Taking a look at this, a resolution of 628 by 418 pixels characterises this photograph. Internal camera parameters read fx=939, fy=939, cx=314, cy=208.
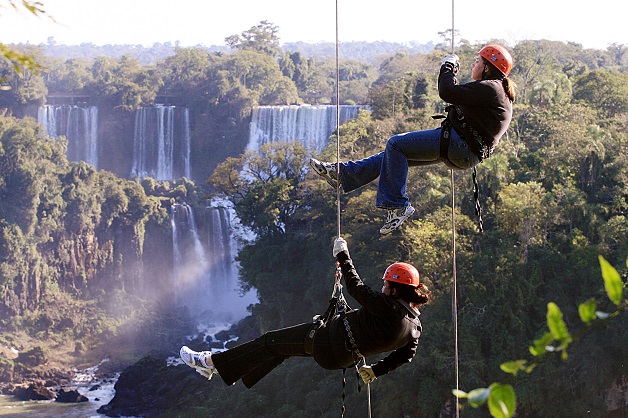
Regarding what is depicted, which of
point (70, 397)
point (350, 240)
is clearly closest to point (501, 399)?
point (350, 240)

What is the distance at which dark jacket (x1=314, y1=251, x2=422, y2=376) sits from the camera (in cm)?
424

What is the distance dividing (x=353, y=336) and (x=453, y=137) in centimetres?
114

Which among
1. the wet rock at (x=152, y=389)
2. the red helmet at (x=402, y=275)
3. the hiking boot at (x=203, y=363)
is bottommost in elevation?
the wet rock at (x=152, y=389)

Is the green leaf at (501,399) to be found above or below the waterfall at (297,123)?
above

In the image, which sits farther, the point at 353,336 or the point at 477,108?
the point at 477,108

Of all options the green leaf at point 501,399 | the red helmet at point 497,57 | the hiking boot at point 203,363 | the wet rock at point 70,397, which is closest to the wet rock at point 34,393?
the wet rock at point 70,397

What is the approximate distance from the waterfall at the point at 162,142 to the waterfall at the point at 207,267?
30.1ft

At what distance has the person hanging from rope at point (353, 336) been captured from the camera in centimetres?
425

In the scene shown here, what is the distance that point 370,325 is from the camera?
4312 mm

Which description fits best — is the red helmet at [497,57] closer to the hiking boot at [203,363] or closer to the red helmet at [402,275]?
the red helmet at [402,275]

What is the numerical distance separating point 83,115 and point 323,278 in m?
27.6

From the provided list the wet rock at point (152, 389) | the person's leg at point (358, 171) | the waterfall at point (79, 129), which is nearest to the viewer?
the person's leg at point (358, 171)

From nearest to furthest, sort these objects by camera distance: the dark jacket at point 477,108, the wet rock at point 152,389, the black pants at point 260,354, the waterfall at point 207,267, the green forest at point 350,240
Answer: the dark jacket at point 477,108, the black pants at point 260,354, the green forest at point 350,240, the wet rock at point 152,389, the waterfall at point 207,267

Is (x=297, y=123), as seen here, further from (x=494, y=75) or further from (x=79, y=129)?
(x=494, y=75)
